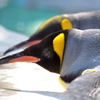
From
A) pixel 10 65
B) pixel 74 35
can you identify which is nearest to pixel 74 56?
pixel 74 35

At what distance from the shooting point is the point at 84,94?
106 cm

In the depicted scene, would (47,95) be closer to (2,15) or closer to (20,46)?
(20,46)

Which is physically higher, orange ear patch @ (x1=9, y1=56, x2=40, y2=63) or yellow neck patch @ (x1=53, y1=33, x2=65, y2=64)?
yellow neck patch @ (x1=53, y1=33, x2=65, y2=64)

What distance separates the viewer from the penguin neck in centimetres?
143

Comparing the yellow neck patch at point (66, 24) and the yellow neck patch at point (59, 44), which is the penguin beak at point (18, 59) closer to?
the yellow neck patch at point (59, 44)

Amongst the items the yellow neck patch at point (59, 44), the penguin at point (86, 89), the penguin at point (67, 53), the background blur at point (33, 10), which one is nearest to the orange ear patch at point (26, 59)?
the penguin at point (67, 53)

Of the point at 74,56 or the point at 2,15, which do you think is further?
the point at 2,15

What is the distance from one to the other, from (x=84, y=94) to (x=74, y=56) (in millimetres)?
413

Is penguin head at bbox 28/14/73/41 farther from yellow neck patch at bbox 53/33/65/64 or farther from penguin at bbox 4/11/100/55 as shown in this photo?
yellow neck patch at bbox 53/33/65/64

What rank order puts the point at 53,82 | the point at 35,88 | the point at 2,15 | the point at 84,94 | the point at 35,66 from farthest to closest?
the point at 2,15 < the point at 35,66 < the point at 53,82 < the point at 35,88 < the point at 84,94

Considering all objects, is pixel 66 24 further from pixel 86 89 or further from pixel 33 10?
pixel 33 10

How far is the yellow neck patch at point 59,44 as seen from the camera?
153cm

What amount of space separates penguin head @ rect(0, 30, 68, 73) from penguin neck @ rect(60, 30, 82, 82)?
0.04 m

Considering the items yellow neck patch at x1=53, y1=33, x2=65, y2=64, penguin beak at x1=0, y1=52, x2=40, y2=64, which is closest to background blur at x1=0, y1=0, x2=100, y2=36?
penguin beak at x1=0, y1=52, x2=40, y2=64
